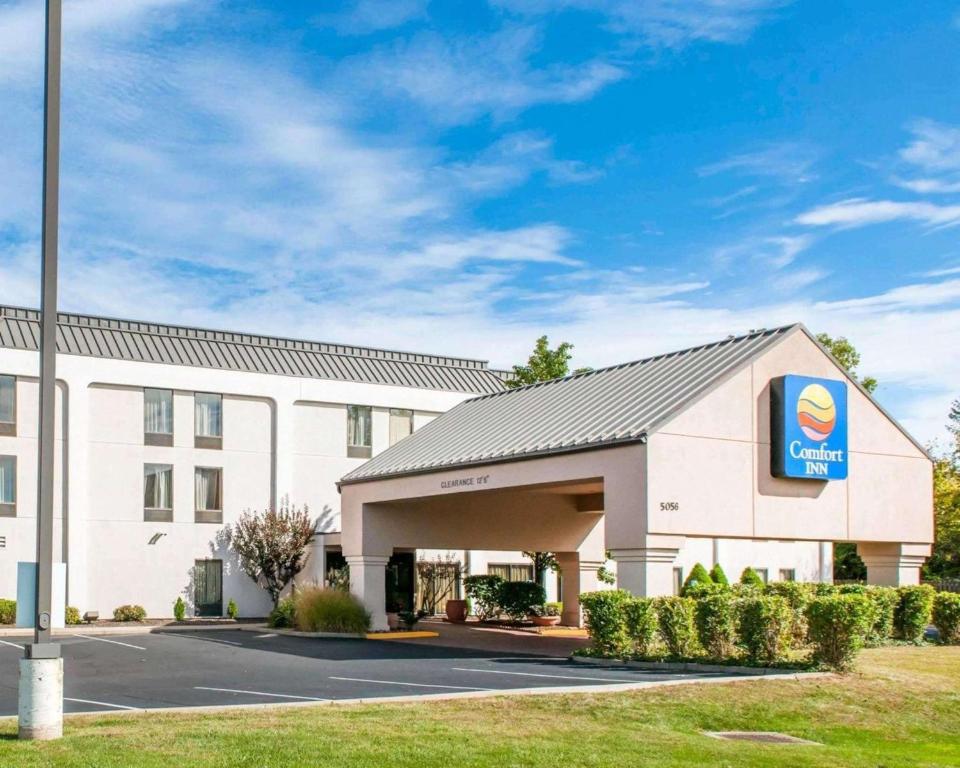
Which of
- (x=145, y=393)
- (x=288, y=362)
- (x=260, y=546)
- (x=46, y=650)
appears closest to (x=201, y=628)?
(x=260, y=546)

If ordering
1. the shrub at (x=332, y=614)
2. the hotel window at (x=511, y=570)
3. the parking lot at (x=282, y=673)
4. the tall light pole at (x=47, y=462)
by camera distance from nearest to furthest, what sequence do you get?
the tall light pole at (x=47, y=462), the parking lot at (x=282, y=673), the shrub at (x=332, y=614), the hotel window at (x=511, y=570)

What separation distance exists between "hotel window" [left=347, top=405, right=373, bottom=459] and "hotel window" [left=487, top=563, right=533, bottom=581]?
21.1 feet

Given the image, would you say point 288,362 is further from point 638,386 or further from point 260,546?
point 638,386

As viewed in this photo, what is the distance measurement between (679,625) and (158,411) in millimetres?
25610

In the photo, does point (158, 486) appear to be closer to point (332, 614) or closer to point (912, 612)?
point (332, 614)

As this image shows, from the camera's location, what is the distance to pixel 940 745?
15.5 meters

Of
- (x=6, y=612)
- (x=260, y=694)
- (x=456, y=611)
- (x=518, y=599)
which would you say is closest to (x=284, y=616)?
(x=456, y=611)

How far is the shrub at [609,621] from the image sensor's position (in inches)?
869

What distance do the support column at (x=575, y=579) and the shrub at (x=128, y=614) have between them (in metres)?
13.6

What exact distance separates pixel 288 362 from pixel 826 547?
23.6m

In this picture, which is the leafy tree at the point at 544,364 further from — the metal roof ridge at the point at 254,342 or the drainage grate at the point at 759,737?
the drainage grate at the point at 759,737

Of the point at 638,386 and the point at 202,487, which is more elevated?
the point at 638,386

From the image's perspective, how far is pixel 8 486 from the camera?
39.8 m

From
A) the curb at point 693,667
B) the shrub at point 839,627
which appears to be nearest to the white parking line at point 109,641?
the curb at point 693,667
